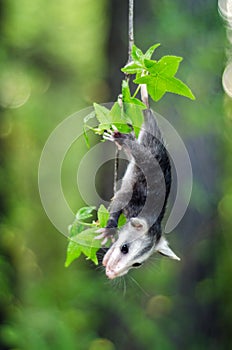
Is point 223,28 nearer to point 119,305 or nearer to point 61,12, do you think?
point 119,305

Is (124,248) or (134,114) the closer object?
(134,114)

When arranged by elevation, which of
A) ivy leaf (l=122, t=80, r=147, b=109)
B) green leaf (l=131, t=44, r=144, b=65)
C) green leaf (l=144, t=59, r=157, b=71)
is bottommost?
ivy leaf (l=122, t=80, r=147, b=109)

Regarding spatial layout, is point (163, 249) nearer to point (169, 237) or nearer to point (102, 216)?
point (102, 216)

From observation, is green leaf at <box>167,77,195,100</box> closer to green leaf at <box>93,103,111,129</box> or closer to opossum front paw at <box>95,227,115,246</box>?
green leaf at <box>93,103,111,129</box>

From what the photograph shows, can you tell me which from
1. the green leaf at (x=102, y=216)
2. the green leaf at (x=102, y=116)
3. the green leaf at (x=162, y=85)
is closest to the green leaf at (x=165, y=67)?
the green leaf at (x=162, y=85)

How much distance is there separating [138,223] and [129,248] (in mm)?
65

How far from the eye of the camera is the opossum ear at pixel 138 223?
1178mm

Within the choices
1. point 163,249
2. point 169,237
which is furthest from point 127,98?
point 169,237

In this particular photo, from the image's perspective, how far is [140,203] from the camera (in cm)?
127

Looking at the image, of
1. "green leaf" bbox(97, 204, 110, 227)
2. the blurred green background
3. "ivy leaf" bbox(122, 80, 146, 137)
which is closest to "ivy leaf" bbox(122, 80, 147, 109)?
"ivy leaf" bbox(122, 80, 146, 137)

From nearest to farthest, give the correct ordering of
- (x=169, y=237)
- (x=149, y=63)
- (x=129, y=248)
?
(x=149, y=63)
(x=129, y=248)
(x=169, y=237)

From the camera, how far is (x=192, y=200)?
3.68m

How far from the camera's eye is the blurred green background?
3.52 m

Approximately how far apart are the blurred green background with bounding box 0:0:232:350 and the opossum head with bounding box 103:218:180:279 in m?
1.82
